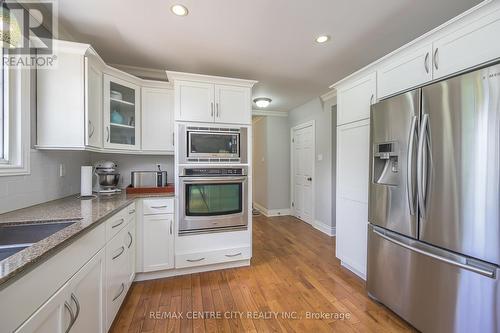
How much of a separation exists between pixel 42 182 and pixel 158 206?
94 cm

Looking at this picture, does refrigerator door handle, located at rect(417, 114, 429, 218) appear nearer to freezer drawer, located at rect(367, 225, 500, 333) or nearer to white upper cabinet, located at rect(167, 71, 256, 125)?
freezer drawer, located at rect(367, 225, 500, 333)

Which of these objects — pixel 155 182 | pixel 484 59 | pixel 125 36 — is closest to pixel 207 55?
pixel 125 36

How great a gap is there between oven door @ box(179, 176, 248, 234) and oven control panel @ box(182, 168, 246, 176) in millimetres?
47

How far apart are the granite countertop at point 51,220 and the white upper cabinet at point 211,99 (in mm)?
1069

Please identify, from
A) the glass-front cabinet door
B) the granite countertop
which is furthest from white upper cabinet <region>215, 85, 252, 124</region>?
the granite countertop

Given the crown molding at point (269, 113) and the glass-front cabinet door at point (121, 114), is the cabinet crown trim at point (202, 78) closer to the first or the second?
the glass-front cabinet door at point (121, 114)

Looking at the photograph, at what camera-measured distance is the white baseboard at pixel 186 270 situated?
2.26 metres

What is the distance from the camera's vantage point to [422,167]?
4.70 feet

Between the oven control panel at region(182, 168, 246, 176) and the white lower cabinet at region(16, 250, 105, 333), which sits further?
the oven control panel at region(182, 168, 246, 176)

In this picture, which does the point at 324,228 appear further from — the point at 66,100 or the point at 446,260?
the point at 66,100

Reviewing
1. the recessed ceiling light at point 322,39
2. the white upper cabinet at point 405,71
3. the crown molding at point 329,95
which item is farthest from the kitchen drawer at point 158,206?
the crown molding at point 329,95

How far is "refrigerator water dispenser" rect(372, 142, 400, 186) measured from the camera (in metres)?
1.68

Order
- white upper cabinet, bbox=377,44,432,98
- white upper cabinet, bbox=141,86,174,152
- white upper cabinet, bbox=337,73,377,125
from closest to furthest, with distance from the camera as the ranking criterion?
white upper cabinet, bbox=377,44,432,98 → white upper cabinet, bbox=337,73,377,125 → white upper cabinet, bbox=141,86,174,152

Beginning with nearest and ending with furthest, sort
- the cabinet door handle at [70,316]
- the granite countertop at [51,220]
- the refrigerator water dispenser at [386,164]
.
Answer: the granite countertop at [51,220] → the cabinet door handle at [70,316] → the refrigerator water dispenser at [386,164]
